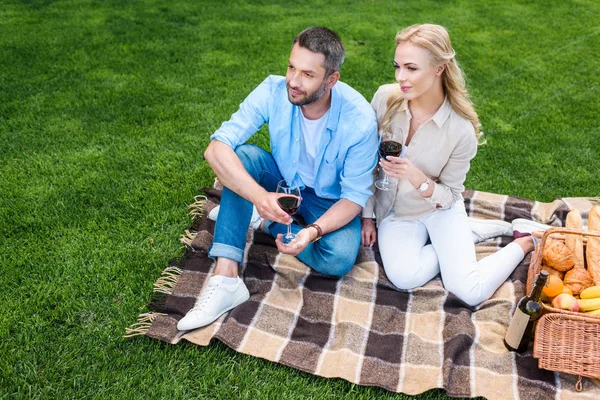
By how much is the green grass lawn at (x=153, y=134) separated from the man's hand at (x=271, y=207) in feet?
2.77

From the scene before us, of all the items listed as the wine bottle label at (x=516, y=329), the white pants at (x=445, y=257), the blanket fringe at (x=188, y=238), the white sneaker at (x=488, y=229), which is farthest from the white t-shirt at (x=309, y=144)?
the wine bottle label at (x=516, y=329)

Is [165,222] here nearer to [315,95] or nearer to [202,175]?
[202,175]

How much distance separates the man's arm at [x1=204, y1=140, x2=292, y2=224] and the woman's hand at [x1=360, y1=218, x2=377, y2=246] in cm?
95

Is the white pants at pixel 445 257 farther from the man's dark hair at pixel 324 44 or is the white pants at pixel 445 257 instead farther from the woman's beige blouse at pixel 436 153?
the man's dark hair at pixel 324 44

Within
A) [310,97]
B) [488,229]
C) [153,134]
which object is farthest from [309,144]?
[153,134]

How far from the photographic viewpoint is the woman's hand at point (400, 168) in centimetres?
331

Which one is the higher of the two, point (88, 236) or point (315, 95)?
point (315, 95)

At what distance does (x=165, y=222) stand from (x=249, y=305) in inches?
44.8

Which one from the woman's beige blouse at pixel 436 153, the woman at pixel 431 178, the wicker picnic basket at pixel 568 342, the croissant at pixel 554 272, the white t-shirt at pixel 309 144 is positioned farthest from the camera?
the white t-shirt at pixel 309 144

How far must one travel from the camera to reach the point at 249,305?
3562 mm

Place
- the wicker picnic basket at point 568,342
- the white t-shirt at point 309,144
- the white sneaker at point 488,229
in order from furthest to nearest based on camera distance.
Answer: the white sneaker at point 488,229 → the white t-shirt at point 309,144 → the wicker picnic basket at point 568,342

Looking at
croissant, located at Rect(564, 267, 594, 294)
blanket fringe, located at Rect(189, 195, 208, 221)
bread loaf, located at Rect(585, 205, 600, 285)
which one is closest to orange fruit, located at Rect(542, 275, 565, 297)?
croissant, located at Rect(564, 267, 594, 294)

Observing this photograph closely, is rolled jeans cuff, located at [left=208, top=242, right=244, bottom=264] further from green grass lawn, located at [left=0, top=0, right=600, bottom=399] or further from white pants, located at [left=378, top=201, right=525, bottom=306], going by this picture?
white pants, located at [left=378, top=201, right=525, bottom=306]

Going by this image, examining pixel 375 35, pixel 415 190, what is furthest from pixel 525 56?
pixel 415 190
